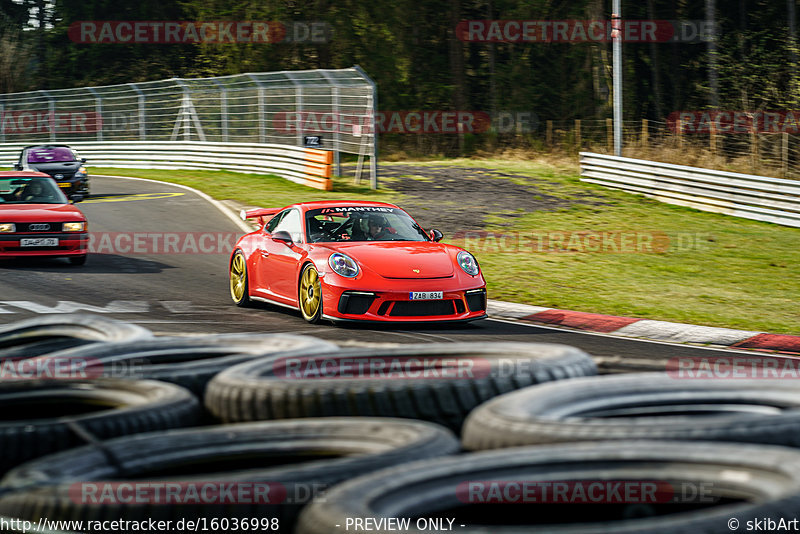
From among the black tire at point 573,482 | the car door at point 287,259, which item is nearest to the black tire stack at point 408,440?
the black tire at point 573,482

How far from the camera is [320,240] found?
35.1ft

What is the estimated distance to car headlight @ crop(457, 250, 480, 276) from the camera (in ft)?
33.8

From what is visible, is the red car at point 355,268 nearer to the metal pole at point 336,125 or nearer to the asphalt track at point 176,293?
the asphalt track at point 176,293

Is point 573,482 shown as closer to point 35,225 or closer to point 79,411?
point 79,411

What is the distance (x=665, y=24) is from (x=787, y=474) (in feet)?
153

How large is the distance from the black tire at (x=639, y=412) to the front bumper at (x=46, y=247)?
11473 mm

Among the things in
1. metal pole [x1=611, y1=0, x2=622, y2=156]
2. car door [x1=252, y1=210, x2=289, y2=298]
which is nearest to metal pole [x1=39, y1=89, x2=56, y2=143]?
metal pole [x1=611, y1=0, x2=622, y2=156]

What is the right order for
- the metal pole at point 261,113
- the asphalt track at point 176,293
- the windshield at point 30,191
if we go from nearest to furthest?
the asphalt track at point 176,293 < the windshield at point 30,191 < the metal pole at point 261,113

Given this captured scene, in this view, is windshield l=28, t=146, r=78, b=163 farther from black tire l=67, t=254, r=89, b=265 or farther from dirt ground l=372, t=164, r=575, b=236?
black tire l=67, t=254, r=89, b=265

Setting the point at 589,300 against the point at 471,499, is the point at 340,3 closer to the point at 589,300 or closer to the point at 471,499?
the point at 589,300

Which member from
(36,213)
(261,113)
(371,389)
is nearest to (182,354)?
(371,389)

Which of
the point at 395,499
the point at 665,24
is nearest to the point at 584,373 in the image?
the point at 395,499

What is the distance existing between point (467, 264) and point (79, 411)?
6158 mm

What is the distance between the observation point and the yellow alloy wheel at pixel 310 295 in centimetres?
1003
